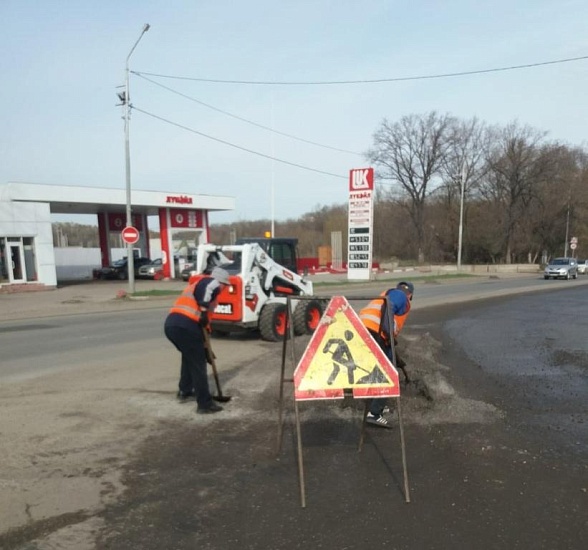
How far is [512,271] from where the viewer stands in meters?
51.8

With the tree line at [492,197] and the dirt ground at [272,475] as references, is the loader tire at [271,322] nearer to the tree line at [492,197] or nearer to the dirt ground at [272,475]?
the dirt ground at [272,475]

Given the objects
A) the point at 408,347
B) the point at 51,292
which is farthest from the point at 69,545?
the point at 51,292

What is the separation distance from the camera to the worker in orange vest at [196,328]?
18.5ft

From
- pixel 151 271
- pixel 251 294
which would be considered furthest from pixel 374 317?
pixel 151 271

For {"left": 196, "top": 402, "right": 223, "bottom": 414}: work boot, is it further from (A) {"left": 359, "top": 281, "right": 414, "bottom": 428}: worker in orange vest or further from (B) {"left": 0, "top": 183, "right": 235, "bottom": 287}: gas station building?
(B) {"left": 0, "top": 183, "right": 235, "bottom": 287}: gas station building

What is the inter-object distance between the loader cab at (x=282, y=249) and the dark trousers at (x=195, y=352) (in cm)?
646

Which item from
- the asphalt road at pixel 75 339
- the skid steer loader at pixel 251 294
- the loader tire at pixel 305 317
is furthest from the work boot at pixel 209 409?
the loader tire at pixel 305 317

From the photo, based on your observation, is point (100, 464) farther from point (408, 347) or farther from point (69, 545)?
point (408, 347)

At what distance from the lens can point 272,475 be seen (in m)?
4.21

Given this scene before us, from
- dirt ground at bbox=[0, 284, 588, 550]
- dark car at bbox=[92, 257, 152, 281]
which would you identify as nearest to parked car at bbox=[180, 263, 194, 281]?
dark car at bbox=[92, 257, 152, 281]

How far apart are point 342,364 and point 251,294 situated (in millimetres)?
6305

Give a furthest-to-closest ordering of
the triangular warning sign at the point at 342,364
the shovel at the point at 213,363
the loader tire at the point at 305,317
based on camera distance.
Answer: the loader tire at the point at 305,317
the shovel at the point at 213,363
the triangular warning sign at the point at 342,364

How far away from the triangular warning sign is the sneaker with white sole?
4.15ft

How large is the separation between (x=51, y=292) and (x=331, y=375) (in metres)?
23.2
